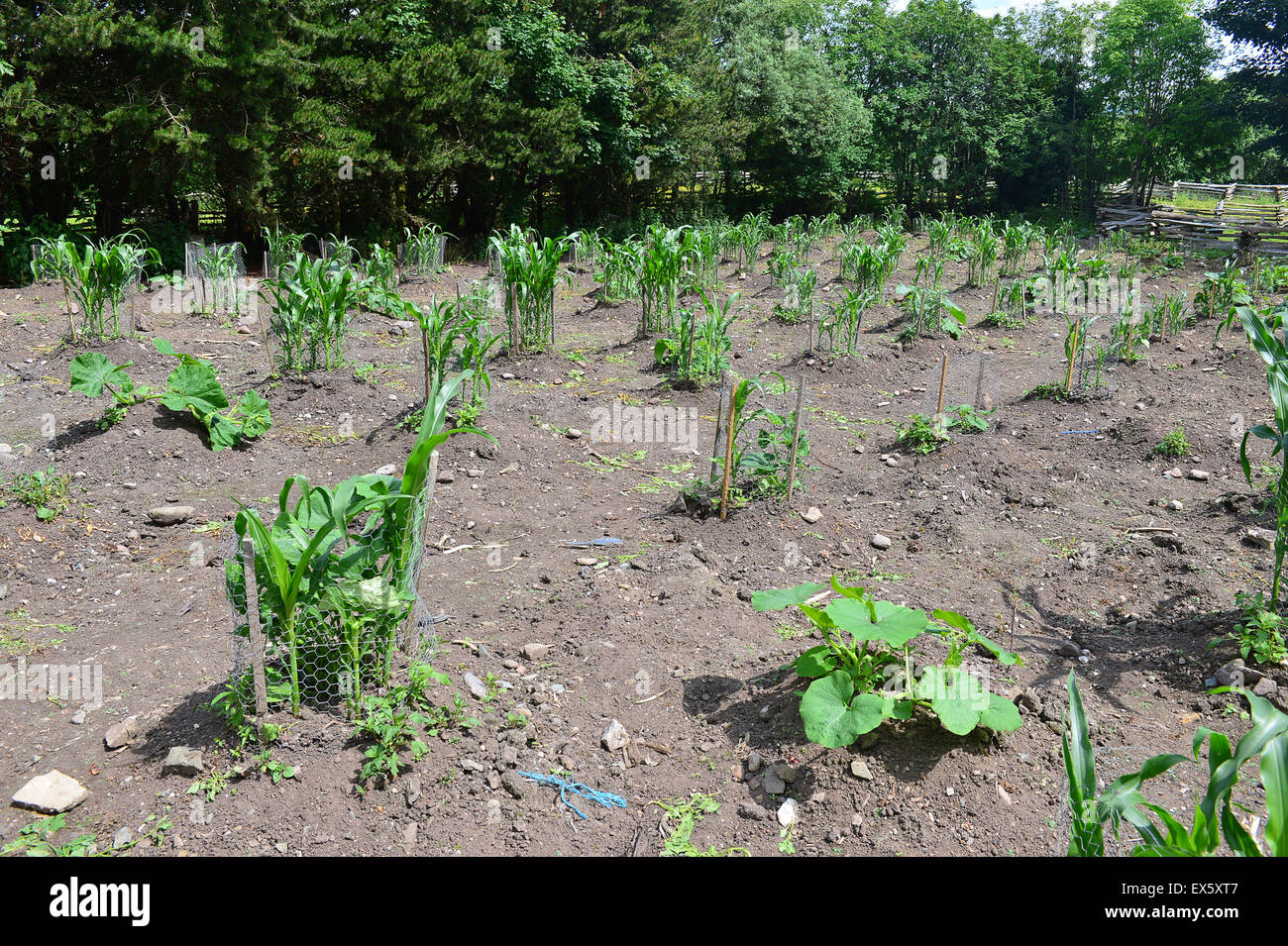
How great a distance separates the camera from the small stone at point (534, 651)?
361 cm

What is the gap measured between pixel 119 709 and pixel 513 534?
2.15 meters

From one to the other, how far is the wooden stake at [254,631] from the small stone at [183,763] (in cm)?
21

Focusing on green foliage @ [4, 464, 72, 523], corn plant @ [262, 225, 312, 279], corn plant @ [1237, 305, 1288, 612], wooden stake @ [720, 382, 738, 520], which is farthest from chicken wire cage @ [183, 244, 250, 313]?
corn plant @ [1237, 305, 1288, 612]

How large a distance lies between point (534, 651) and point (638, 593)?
639 mm

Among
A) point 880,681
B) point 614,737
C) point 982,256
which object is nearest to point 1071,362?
point 880,681

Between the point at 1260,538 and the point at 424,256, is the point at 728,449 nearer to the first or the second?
the point at 1260,538

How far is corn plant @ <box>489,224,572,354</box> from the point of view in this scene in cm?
750

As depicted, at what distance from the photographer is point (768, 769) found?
2887 mm

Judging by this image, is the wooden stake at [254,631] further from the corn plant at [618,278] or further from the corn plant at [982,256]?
the corn plant at [982,256]

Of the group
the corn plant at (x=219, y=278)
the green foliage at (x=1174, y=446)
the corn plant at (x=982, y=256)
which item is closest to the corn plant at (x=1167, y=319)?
the corn plant at (x=982, y=256)

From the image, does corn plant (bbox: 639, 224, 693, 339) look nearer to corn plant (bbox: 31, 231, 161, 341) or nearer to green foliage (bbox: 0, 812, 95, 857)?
corn plant (bbox: 31, 231, 161, 341)

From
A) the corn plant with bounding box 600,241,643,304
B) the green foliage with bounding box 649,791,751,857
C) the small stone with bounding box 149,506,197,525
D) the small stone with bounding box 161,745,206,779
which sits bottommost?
the green foliage with bounding box 649,791,751,857

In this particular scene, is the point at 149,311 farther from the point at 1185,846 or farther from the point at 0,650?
the point at 1185,846

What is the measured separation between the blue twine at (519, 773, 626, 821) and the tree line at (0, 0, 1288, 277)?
27.6 ft
